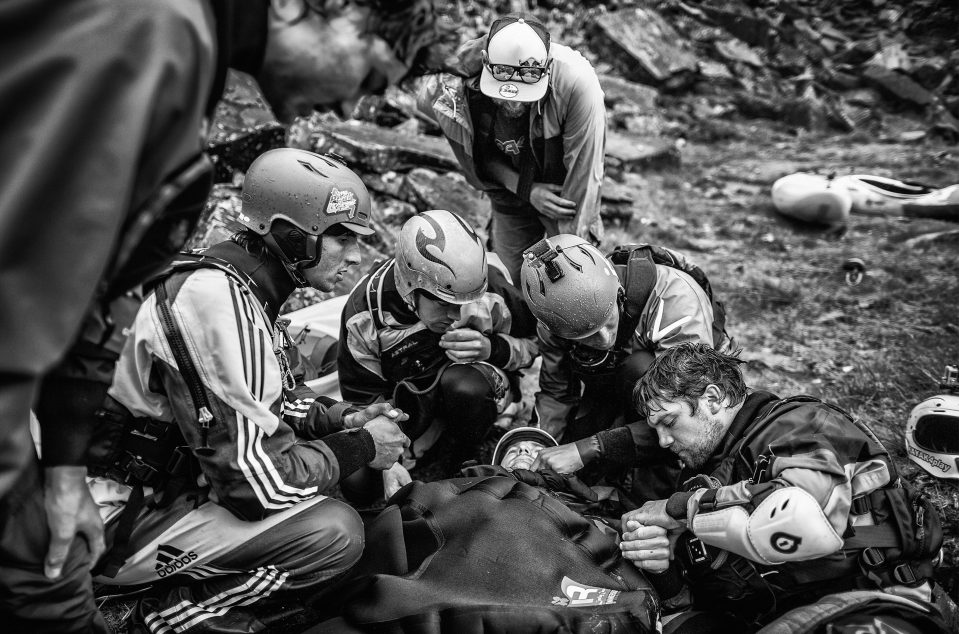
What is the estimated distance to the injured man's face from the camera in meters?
3.88

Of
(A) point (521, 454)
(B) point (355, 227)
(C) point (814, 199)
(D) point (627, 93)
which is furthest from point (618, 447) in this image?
(D) point (627, 93)

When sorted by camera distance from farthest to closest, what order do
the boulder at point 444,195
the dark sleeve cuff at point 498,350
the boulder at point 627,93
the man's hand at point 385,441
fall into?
the boulder at point 627,93
the boulder at point 444,195
the dark sleeve cuff at point 498,350
the man's hand at point 385,441

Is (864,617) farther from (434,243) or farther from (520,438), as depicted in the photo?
(434,243)

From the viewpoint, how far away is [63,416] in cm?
209

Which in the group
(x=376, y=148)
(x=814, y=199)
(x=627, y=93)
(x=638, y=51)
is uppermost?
(x=376, y=148)

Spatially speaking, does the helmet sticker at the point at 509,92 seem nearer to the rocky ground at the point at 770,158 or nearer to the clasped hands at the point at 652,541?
the rocky ground at the point at 770,158

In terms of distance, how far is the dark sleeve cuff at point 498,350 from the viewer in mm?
4250

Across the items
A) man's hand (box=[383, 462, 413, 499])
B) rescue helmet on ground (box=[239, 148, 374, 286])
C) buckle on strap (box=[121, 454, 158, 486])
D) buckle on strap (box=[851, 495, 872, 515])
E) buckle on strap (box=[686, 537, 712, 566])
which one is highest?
rescue helmet on ground (box=[239, 148, 374, 286])

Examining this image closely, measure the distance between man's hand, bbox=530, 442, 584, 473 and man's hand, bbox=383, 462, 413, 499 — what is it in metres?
0.72

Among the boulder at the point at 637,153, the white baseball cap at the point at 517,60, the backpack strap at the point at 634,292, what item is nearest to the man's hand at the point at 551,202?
the white baseball cap at the point at 517,60

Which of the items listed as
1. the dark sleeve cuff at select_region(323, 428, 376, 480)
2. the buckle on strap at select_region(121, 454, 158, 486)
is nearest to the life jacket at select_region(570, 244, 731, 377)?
the dark sleeve cuff at select_region(323, 428, 376, 480)

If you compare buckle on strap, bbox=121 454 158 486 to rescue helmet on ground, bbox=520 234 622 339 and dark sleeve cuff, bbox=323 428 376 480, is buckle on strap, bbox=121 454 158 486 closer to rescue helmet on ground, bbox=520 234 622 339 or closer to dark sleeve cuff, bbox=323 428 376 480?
dark sleeve cuff, bbox=323 428 376 480

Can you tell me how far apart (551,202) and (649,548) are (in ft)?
8.41

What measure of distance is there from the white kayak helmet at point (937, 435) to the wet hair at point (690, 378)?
142 cm
